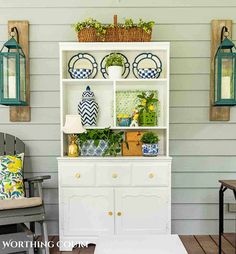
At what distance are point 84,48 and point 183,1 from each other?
46.2 inches

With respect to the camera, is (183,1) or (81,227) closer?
(81,227)

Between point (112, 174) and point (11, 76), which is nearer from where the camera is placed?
point (112, 174)

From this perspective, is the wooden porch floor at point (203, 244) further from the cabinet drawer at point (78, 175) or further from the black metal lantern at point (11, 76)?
the black metal lantern at point (11, 76)

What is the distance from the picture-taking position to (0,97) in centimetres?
297

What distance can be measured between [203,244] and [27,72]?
248cm

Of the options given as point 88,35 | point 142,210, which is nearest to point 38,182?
point 142,210

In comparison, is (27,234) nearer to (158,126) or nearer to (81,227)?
(81,227)

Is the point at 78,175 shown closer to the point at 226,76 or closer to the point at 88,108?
the point at 88,108

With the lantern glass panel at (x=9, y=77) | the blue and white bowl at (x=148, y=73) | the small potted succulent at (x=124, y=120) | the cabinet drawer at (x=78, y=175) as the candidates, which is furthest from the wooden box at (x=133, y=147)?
the lantern glass panel at (x=9, y=77)

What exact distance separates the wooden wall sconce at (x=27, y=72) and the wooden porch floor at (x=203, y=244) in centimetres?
129

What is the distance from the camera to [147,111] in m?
3.03

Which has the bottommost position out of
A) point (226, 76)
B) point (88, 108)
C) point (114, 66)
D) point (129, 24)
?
point (88, 108)

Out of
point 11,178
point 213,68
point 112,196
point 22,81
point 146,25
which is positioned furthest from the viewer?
point 213,68

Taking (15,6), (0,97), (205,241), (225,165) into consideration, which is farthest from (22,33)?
(205,241)
